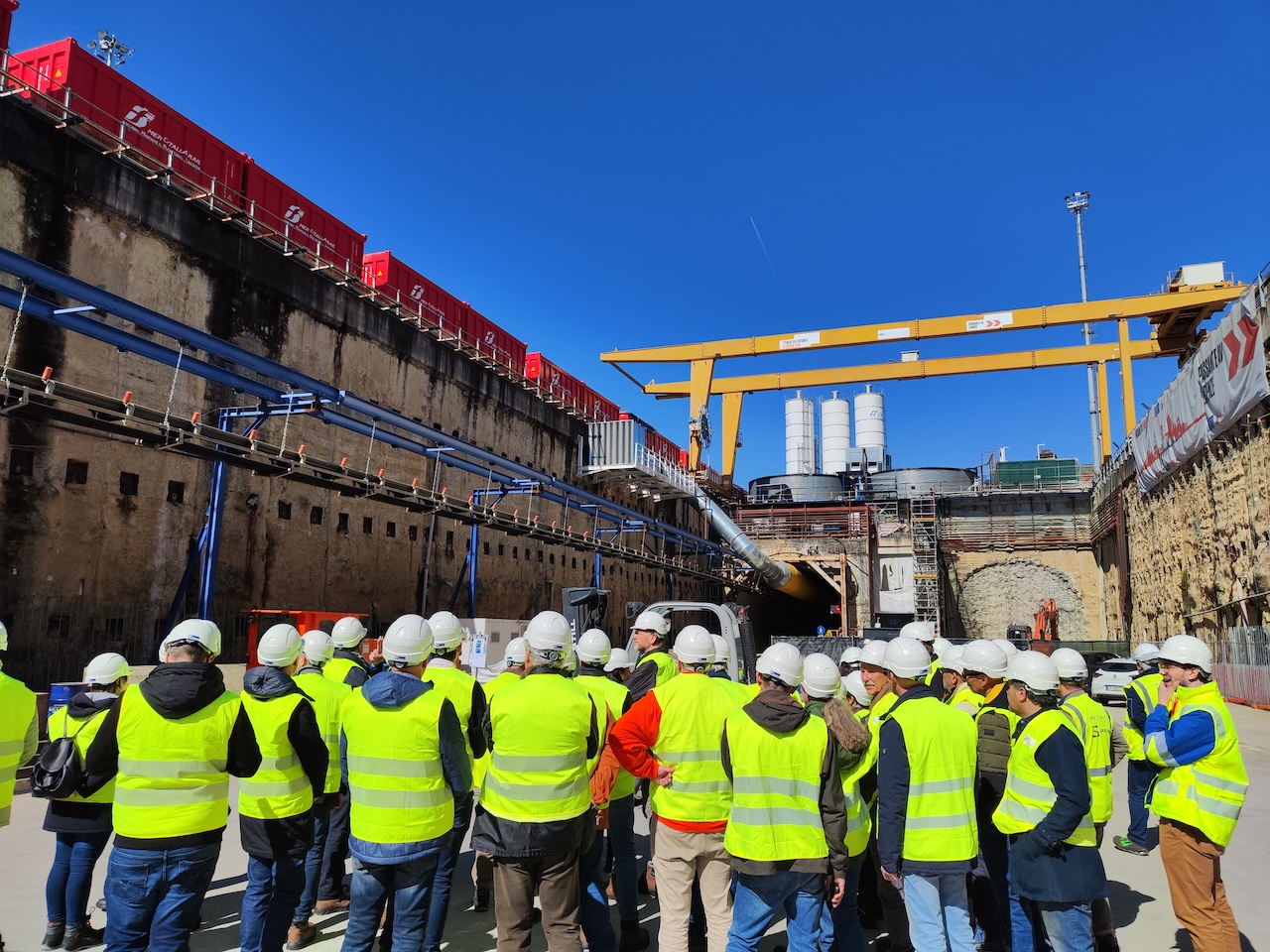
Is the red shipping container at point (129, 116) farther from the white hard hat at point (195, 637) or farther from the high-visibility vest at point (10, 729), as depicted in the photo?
the white hard hat at point (195, 637)

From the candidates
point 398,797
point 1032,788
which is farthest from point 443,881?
point 1032,788

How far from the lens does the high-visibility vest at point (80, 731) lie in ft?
13.6

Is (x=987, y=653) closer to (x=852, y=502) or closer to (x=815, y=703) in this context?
(x=815, y=703)

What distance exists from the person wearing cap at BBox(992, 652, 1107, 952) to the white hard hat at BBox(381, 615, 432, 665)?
9.37 ft

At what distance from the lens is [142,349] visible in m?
12.0

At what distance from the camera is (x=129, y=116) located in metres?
15.1

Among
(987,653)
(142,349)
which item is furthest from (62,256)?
(987,653)

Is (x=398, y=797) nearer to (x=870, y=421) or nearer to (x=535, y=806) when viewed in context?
(x=535, y=806)

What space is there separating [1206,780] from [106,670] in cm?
584

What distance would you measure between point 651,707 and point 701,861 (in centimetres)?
84

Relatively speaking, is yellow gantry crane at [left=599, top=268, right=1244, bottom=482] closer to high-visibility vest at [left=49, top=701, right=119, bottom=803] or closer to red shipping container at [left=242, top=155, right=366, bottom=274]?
red shipping container at [left=242, top=155, right=366, bottom=274]

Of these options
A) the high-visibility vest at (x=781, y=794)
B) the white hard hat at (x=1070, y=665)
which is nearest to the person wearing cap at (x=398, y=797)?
the high-visibility vest at (x=781, y=794)

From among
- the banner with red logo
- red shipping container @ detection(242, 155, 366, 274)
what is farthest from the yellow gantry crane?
red shipping container @ detection(242, 155, 366, 274)

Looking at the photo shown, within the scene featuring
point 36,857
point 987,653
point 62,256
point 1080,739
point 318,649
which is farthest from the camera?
point 62,256
